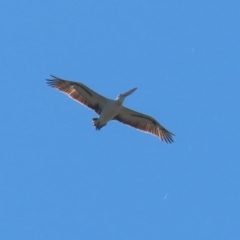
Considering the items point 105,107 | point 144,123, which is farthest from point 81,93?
point 144,123

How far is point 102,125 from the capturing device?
48.4 metres

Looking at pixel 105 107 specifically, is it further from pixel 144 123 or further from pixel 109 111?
pixel 144 123

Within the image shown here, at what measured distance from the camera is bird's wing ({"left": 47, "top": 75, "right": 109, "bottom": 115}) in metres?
48.3

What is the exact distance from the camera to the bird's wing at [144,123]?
49.5 meters

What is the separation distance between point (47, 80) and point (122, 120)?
320 centimetres

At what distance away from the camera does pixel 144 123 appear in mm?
49906

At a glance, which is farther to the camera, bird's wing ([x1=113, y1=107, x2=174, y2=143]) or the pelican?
bird's wing ([x1=113, y1=107, x2=174, y2=143])

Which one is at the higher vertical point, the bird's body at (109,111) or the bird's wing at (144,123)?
the bird's wing at (144,123)

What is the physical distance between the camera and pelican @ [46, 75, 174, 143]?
4834 centimetres

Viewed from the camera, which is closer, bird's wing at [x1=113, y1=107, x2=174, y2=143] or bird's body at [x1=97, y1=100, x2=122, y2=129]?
bird's body at [x1=97, y1=100, x2=122, y2=129]

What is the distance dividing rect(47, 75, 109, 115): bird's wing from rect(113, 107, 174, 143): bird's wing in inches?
35.5

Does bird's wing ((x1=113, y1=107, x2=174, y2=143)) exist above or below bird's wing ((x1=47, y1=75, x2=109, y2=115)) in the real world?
above

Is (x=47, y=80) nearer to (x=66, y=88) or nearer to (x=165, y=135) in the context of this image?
(x=66, y=88)

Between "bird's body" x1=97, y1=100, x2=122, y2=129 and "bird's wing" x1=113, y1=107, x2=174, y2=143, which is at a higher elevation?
"bird's wing" x1=113, y1=107, x2=174, y2=143
